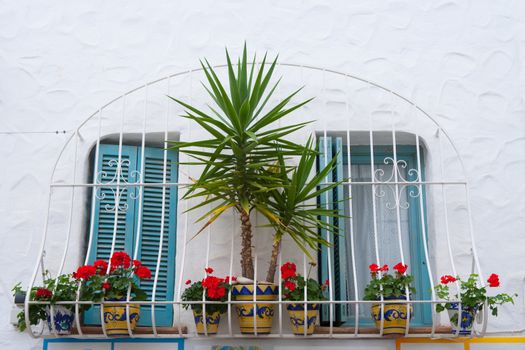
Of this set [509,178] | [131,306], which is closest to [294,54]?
[509,178]

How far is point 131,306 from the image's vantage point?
4906 millimetres

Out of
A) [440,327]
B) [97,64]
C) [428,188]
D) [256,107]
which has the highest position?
[97,64]

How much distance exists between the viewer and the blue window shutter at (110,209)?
5.40 metres

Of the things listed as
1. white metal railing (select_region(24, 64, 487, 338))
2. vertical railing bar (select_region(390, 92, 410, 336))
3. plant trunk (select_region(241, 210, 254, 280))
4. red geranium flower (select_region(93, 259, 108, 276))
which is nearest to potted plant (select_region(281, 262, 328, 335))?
white metal railing (select_region(24, 64, 487, 338))

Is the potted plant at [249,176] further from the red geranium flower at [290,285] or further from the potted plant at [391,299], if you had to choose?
the potted plant at [391,299]

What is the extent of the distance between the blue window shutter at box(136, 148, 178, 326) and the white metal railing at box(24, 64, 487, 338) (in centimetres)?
6

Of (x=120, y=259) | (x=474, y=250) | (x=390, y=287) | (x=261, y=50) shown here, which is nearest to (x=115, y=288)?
(x=120, y=259)

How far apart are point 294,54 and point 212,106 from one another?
0.65m

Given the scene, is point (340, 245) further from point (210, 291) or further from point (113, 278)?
point (113, 278)

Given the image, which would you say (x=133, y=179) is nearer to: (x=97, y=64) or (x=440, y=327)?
(x=97, y=64)

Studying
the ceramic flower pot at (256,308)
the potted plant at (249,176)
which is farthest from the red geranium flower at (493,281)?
the ceramic flower pot at (256,308)

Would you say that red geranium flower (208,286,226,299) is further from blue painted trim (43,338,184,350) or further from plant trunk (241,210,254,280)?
blue painted trim (43,338,184,350)

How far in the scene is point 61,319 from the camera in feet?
16.2

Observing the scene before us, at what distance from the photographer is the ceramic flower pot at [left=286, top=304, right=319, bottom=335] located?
16.1 feet
